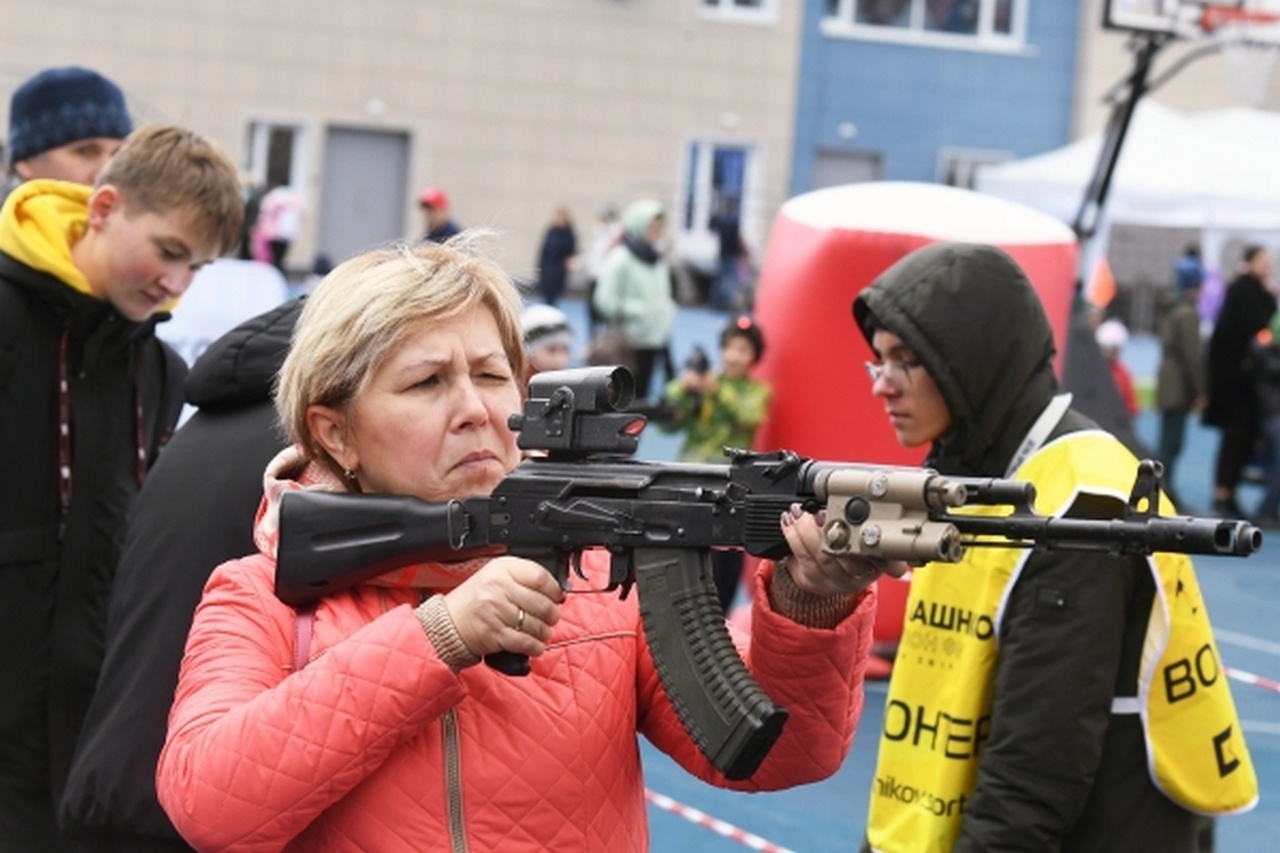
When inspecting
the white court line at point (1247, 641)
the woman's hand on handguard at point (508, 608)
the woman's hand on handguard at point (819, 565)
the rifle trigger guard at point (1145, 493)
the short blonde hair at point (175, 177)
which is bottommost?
the white court line at point (1247, 641)

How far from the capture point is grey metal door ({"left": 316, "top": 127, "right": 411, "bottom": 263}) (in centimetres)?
3158

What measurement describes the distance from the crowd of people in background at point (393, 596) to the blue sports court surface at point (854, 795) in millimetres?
3088

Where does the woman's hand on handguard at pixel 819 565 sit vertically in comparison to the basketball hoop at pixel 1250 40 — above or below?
below

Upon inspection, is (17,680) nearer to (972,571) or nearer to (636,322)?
(972,571)

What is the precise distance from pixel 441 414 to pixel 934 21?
33785 mm

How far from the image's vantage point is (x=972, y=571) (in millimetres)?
3314

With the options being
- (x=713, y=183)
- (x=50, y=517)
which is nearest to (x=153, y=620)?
(x=50, y=517)

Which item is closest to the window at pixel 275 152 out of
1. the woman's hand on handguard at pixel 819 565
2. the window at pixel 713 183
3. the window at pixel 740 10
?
the window at pixel 713 183

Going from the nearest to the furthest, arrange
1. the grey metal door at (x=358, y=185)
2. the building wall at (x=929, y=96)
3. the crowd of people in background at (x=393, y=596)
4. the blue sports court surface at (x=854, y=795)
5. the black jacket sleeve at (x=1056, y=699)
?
the crowd of people in background at (x=393, y=596) → the black jacket sleeve at (x=1056, y=699) → the blue sports court surface at (x=854, y=795) → the grey metal door at (x=358, y=185) → the building wall at (x=929, y=96)

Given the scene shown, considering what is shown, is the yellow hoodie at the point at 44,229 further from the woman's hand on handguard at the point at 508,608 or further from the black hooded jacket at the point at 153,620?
the woman's hand on handguard at the point at 508,608

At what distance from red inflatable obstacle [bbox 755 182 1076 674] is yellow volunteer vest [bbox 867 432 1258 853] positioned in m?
4.10

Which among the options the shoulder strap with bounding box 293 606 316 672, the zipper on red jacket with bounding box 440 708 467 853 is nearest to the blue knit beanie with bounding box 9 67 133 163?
the shoulder strap with bounding box 293 606 316 672

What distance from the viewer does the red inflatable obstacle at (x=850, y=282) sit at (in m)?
7.78

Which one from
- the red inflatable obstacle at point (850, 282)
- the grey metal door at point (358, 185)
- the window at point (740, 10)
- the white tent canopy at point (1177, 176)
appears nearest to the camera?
the red inflatable obstacle at point (850, 282)
